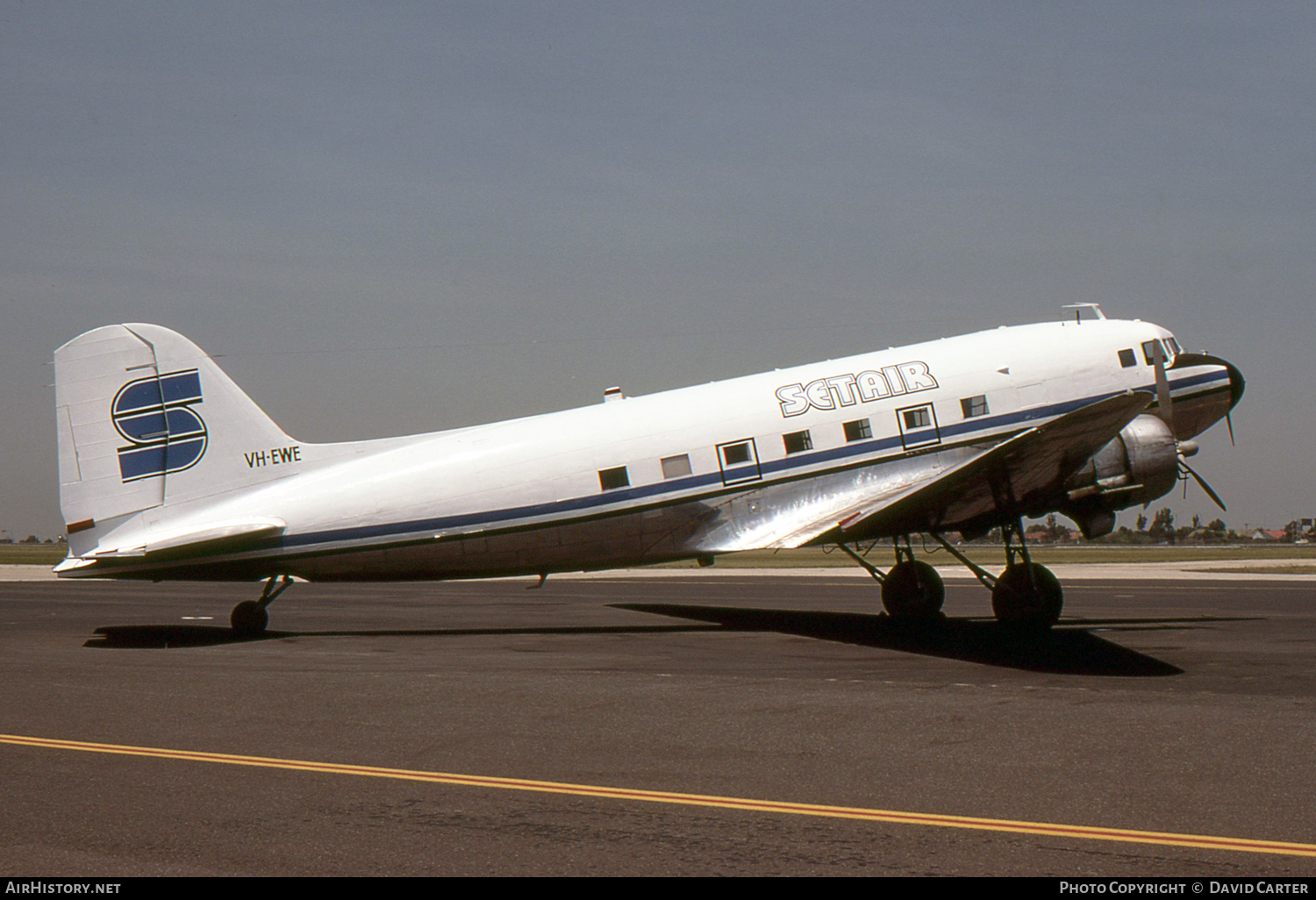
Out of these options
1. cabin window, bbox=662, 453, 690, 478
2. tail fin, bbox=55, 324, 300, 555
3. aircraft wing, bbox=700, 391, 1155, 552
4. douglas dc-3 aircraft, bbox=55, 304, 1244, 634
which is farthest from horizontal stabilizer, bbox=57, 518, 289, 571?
aircraft wing, bbox=700, 391, 1155, 552

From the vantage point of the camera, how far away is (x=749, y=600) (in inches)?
1169

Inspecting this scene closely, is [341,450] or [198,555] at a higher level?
[341,450]

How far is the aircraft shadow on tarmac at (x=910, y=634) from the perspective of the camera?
15703mm

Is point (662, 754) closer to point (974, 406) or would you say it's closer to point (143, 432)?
point (143, 432)

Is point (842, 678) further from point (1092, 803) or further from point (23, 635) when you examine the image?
point (23, 635)

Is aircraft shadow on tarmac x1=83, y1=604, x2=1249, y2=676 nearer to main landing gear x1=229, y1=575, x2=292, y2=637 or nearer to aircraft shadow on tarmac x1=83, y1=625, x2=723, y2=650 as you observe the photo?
aircraft shadow on tarmac x1=83, y1=625, x2=723, y2=650

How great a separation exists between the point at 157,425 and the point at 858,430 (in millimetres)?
12492

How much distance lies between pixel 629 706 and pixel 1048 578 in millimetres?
11086

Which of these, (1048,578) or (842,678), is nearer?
(842,678)

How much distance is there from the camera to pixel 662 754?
9.32 m

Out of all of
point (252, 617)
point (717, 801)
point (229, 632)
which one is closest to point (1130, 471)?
point (717, 801)

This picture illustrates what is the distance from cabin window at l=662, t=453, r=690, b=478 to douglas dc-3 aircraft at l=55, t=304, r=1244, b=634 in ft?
0.12

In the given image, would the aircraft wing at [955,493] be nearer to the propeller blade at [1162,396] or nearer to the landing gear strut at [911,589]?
the landing gear strut at [911,589]
